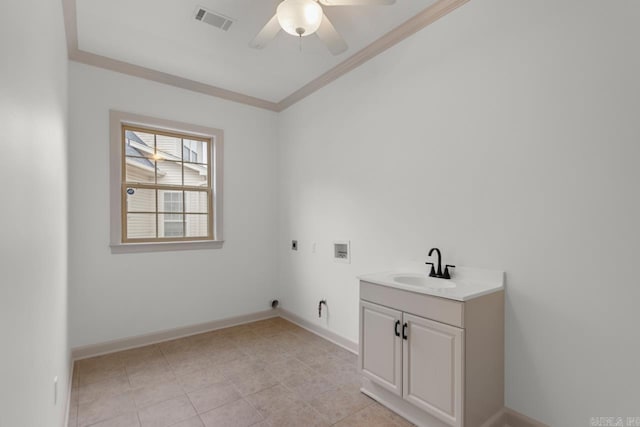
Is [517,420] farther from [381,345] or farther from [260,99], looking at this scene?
[260,99]

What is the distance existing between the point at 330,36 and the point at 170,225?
2.75 metres

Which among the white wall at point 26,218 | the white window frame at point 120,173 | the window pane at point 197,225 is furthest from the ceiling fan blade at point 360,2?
the window pane at point 197,225

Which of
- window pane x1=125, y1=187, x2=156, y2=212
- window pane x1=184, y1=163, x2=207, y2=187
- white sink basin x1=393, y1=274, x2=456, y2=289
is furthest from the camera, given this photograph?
window pane x1=184, y1=163, x2=207, y2=187

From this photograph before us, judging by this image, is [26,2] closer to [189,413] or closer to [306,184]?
[189,413]

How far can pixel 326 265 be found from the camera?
3.57 meters

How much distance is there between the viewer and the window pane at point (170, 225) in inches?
142

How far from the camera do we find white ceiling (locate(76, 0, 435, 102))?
7.90ft

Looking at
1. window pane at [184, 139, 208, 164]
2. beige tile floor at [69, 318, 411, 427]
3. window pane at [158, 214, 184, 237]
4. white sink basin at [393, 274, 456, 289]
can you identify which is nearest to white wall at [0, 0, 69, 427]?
beige tile floor at [69, 318, 411, 427]

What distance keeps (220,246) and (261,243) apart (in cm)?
58

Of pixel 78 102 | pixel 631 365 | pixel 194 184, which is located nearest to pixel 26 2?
pixel 78 102

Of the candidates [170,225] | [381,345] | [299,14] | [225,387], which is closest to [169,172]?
[170,225]

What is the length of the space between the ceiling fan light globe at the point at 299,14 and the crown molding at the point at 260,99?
3.42ft

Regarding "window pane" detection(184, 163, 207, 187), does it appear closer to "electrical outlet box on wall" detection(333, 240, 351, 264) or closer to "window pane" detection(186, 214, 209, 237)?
"window pane" detection(186, 214, 209, 237)

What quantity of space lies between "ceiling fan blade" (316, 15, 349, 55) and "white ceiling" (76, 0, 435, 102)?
378 mm
